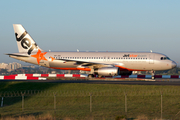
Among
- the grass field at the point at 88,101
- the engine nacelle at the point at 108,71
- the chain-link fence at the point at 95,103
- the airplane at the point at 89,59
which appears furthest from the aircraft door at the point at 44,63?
the chain-link fence at the point at 95,103

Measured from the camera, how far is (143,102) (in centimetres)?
2122

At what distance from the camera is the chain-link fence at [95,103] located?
58.9 feet

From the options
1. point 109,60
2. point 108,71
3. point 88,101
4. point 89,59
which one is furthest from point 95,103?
point 89,59

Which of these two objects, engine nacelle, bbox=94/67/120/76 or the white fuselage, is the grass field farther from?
the white fuselage

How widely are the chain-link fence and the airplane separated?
604 inches

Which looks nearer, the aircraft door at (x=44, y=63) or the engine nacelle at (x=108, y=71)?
the engine nacelle at (x=108, y=71)

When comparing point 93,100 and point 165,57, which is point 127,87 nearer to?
point 93,100

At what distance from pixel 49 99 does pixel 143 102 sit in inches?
331

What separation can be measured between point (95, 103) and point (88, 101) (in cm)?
80

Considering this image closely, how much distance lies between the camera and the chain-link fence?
1795cm

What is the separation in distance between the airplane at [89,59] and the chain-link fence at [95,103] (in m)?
15.4

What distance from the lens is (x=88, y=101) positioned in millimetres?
21812

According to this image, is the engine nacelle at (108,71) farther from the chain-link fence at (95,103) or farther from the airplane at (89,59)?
Result: the chain-link fence at (95,103)

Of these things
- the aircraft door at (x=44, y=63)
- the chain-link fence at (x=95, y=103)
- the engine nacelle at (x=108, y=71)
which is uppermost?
the aircraft door at (x=44, y=63)
